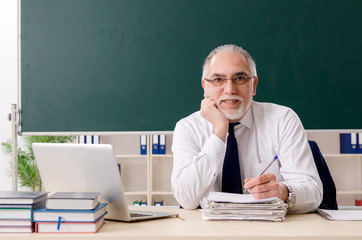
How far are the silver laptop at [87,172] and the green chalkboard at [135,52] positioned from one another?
113 centimetres

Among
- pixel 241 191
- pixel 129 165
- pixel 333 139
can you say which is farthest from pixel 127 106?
pixel 333 139

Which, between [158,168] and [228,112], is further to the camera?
[158,168]

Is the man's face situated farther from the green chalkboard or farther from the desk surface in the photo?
the desk surface

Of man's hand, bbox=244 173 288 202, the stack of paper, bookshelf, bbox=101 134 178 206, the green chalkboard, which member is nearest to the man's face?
the green chalkboard

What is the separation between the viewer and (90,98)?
2.46 metres

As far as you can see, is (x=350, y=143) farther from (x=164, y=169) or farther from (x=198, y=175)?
(x=198, y=175)

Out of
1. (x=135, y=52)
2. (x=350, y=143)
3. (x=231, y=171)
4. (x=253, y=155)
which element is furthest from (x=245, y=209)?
(x=350, y=143)

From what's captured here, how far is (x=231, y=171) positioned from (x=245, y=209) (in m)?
0.50

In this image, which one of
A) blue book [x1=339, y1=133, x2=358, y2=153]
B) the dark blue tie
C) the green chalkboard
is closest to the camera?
the dark blue tie

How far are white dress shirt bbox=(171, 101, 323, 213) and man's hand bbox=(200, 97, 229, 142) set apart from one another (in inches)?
1.9

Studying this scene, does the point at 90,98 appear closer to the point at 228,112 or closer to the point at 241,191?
the point at 228,112

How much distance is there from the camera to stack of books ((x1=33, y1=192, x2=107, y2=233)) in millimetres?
1140

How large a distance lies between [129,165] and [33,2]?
157 inches

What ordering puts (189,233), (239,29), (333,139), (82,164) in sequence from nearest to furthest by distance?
1. (189,233)
2. (82,164)
3. (239,29)
4. (333,139)
